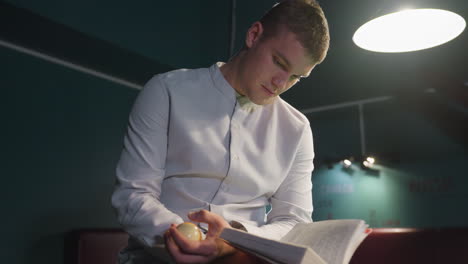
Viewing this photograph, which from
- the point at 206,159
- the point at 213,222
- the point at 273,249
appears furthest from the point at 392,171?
the point at 273,249

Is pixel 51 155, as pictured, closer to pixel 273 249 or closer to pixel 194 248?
pixel 194 248

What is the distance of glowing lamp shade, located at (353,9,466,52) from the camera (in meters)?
2.21

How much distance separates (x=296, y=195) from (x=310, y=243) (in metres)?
0.44

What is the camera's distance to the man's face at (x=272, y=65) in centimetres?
125

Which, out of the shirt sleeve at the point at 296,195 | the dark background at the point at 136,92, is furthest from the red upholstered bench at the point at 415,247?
the dark background at the point at 136,92

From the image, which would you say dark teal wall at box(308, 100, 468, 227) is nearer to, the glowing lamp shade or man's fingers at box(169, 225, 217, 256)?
the glowing lamp shade

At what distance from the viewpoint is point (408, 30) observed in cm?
232

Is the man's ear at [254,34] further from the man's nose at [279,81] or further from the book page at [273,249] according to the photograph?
the book page at [273,249]

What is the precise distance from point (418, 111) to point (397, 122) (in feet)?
0.83

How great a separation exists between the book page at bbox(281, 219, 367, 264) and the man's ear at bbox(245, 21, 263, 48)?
61 cm

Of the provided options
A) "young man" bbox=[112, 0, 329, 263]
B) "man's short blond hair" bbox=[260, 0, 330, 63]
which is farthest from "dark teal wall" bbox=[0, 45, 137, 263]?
"man's short blond hair" bbox=[260, 0, 330, 63]

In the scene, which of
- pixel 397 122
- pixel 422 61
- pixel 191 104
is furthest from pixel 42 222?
pixel 397 122

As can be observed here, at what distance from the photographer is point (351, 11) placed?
10.7 ft

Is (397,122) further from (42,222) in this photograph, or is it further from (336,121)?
(42,222)
